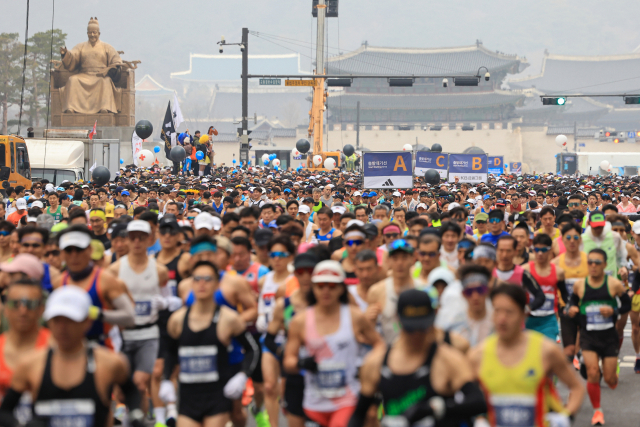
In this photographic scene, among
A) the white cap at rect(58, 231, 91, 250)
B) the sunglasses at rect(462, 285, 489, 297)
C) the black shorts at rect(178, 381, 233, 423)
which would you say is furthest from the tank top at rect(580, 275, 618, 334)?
the white cap at rect(58, 231, 91, 250)

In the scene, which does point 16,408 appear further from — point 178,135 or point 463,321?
point 178,135

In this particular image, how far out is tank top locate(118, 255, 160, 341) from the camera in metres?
6.38

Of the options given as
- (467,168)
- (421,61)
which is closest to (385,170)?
(467,168)

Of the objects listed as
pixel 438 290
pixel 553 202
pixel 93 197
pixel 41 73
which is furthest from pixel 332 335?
pixel 41 73

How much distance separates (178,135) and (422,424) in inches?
1093

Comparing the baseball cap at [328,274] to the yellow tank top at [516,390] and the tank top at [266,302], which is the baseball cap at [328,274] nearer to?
the yellow tank top at [516,390]

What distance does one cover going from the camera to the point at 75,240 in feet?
18.3

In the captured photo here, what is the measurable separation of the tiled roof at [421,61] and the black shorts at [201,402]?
92673 mm

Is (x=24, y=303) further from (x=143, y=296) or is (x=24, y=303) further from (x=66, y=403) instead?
(x=143, y=296)

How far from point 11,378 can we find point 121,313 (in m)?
1.42

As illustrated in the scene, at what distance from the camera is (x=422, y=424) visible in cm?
389

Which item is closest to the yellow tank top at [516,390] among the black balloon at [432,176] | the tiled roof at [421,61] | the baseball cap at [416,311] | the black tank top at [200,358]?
the baseball cap at [416,311]

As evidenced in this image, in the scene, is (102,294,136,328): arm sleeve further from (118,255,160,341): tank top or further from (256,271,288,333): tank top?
(256,271,288,333): tank top

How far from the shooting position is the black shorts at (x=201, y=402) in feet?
16.8
